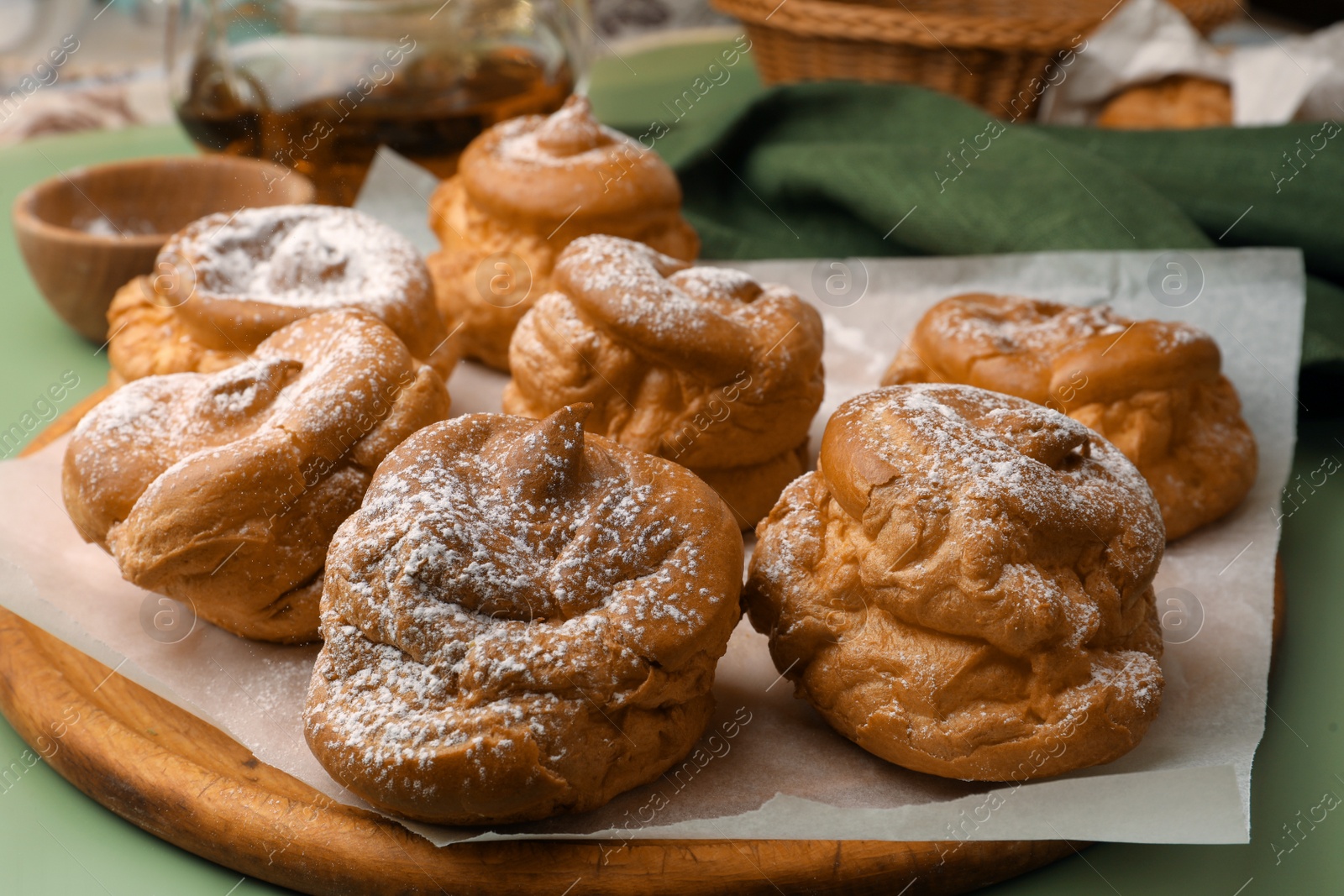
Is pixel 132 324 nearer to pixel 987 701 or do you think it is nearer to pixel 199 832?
pixel 199 832

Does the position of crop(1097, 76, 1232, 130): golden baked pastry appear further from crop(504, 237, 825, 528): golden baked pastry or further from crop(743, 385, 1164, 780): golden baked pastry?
crop(743, 385, 1164, 780): golden baked pastry

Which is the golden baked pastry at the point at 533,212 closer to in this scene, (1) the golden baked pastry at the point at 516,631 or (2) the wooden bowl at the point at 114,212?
(2) the wooden bowl at the point at 114,212

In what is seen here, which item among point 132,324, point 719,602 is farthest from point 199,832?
point 132,324

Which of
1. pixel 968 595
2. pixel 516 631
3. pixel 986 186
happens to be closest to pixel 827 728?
pixel 968 595

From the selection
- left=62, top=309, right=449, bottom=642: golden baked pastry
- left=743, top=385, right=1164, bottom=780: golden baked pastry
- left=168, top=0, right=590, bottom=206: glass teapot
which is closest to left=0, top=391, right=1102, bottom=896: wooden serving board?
left=743, top=385, right=1164, bottom=780: golden baked pastry

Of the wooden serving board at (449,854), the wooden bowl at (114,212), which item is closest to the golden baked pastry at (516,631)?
the wooden serving board at (449,854)
